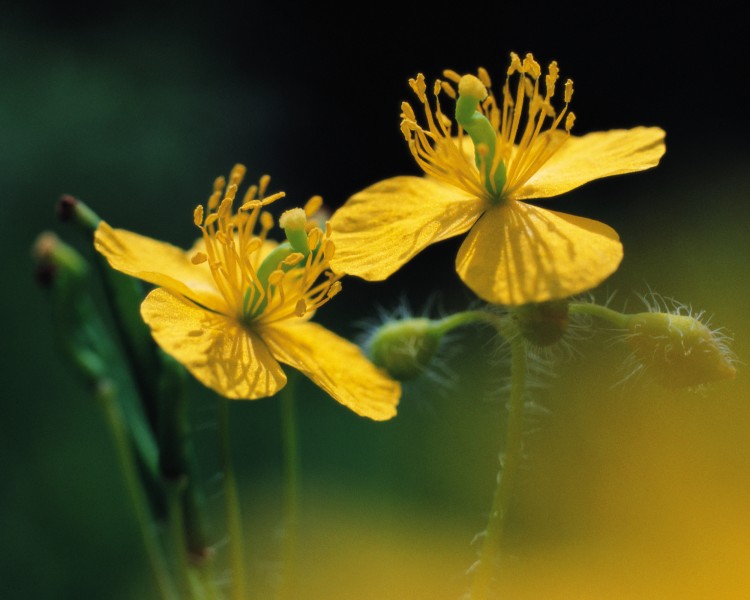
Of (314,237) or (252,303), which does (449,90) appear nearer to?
(314,237)

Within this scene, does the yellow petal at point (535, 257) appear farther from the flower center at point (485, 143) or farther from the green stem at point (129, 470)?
the green stem at point (129, 470)

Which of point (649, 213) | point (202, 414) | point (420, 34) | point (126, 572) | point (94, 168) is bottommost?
point (126, 572)

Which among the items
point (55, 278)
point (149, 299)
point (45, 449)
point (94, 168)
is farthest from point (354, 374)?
point (94, 168)

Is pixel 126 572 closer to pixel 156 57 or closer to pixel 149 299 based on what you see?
pixel 149 299

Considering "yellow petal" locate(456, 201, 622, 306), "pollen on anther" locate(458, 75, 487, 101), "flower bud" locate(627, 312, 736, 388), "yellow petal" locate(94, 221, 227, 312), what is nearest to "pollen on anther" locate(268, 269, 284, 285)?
"yellow petal" locate(94, 221, 227, 312)

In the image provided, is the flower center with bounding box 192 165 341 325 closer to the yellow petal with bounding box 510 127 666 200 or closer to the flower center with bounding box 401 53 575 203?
the flower center with bounding box 401 53 575 203

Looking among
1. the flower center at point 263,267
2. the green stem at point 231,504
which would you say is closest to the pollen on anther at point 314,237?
the flower center at point 263,267

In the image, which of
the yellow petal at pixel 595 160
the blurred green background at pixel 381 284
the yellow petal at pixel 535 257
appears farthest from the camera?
the blurred green background at pixel 381 284
